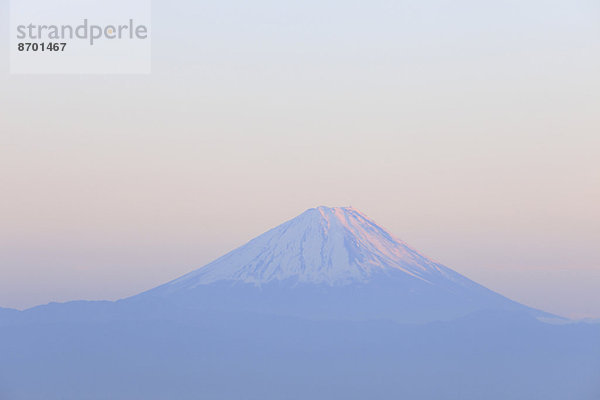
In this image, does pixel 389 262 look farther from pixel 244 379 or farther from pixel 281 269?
pixel 244 379

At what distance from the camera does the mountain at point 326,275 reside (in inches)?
3789

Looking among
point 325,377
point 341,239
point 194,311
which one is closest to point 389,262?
point 341,239

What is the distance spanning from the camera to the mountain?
316 feet

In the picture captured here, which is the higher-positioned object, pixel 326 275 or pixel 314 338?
pixel 326 275

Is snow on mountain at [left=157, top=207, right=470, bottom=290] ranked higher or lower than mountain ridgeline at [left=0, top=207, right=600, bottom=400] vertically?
higher

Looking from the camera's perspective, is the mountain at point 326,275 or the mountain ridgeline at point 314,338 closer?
the mountain at point 326,275

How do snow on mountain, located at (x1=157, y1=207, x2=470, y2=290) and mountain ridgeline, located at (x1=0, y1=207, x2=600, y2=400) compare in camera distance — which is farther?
mountain ridgeline, located at (x1=0, y1=207, x2=600, y2=400)

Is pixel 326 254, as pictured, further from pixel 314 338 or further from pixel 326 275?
pixel 314 338

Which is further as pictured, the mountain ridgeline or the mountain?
the mountain ridgeline

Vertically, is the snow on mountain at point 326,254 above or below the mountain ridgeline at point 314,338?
above

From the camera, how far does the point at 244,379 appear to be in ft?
340

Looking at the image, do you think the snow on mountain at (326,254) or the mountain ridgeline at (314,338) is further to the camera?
the mountain ridgeline at (314,338)

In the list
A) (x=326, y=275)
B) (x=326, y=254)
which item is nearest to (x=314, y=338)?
(x=326, y=275)

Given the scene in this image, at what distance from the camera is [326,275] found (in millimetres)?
97062
